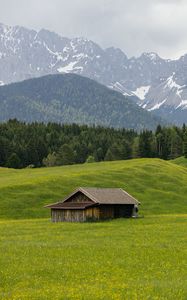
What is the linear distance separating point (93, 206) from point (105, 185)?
28.5m

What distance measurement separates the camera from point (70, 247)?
1775 inches

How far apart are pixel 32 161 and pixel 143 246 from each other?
148658 mm

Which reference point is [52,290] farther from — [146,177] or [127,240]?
[146,177]

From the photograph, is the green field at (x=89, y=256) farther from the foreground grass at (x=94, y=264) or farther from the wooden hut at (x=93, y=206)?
the wooden hut at (x=93, y=206)

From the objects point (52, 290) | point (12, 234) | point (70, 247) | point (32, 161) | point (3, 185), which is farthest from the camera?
point (32, 161)

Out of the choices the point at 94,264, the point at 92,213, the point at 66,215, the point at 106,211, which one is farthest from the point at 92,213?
the point at 94,264

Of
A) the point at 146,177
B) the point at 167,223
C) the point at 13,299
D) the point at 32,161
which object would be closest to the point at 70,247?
the point at 13,299

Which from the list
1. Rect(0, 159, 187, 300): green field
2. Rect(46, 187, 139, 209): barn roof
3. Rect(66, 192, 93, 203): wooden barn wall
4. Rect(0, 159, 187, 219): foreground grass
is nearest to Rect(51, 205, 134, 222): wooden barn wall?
Rect(46, 187, 139, 209): barn roof

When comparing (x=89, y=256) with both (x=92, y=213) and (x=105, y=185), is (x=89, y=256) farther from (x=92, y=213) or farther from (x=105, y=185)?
(x=105, y=185)

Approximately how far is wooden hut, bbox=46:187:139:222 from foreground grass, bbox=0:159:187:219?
6814mm

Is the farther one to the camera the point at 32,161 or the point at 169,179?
the point at 32,161

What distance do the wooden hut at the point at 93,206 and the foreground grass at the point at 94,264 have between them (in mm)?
17981

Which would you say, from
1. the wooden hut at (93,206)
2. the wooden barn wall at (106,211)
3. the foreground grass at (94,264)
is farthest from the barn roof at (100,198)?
the foreground grass at (94,264)

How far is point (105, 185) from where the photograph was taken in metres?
107
